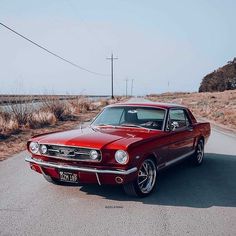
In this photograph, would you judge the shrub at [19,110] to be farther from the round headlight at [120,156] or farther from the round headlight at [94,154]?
the round headlight at [120,156]

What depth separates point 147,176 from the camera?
19.1 ft

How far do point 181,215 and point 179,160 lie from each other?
226 cm

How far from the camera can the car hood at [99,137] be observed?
5348 mm

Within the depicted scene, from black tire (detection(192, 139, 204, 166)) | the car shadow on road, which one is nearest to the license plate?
the car shadow on road

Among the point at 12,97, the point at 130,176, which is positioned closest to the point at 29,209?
the point at 130,176

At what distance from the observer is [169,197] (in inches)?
224

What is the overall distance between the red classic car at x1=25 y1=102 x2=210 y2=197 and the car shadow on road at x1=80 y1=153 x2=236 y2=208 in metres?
0.29

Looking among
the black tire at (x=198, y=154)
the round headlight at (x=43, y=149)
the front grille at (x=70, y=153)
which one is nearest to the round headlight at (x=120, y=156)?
the front grille at (x=70, y=153)

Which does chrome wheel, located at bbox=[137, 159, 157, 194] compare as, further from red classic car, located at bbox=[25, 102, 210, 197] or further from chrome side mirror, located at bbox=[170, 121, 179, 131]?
chrome side mirror, located at bbox=[170, 121, 179, 131]

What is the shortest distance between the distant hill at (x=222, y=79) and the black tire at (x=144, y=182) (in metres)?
84.6

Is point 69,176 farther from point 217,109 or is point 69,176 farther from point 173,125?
point 217,109

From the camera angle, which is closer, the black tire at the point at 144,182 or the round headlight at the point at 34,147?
the black tire at the point at 144,182

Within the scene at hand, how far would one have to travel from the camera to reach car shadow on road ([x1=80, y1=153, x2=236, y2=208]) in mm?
5484

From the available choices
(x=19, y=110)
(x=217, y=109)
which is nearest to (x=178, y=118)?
(x=19, y=110)
